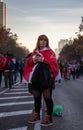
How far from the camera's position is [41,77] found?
10.0 metres

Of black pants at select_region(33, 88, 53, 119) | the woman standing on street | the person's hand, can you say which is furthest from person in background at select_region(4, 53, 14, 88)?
the person's hand

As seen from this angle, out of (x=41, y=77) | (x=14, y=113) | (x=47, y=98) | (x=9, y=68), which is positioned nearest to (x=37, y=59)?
(x=41, y=77)

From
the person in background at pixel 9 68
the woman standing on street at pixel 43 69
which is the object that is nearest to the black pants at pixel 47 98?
the woman standing on street at pixel 43 69

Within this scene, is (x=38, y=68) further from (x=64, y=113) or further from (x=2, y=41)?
(x=2, y=41)

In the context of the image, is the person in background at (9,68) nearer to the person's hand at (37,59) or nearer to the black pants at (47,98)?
the black pants at (47,98)

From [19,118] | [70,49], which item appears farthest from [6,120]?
[70,49]

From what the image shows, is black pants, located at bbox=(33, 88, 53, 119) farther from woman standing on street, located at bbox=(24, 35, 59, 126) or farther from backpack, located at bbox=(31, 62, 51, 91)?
backpack, located at bbox=(31, 62, 51, 91)

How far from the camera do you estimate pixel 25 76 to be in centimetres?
1024

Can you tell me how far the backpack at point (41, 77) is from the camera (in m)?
9.96

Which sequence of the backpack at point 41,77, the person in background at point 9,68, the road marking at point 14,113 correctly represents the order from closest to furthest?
the backpack at point 41,77 < the road marking at point 14,113 < the person in background at point 9,68

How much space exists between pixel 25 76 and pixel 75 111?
2973 mm

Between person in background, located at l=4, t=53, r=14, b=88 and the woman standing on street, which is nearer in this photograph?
the woman standing on street

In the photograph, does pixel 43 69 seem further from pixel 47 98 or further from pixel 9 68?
pixel 9 68

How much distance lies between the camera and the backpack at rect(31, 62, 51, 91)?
9961 mm
